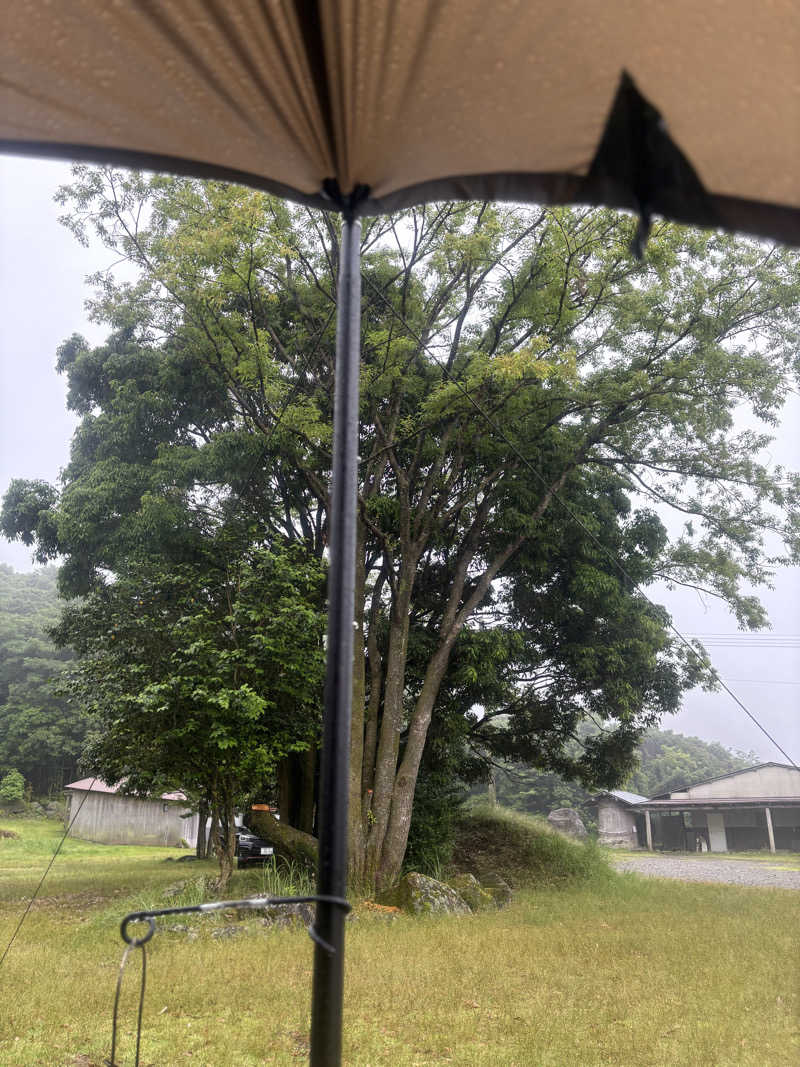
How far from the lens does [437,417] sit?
30.2 feet

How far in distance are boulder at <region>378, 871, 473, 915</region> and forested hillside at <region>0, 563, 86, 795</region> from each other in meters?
15.1

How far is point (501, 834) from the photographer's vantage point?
13555 mm

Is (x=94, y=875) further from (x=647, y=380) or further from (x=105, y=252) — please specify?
(x=647, y=380)

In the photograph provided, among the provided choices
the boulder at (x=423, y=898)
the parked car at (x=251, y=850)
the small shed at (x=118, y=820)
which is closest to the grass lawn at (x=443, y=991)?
the boulder at (x=423, y=898)

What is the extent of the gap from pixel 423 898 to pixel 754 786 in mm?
14960

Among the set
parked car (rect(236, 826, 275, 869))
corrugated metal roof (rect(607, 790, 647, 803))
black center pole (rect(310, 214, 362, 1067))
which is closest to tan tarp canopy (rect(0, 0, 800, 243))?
black center pole (rect(310, 214, 362, 1067))

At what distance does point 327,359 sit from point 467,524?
3042mm

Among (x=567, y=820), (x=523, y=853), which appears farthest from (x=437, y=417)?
(x=567, y=820)

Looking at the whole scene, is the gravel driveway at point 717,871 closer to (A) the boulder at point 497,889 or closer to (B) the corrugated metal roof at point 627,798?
(B) the corrugated metal roof at point 627,798

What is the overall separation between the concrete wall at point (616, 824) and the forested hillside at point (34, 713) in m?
16.7

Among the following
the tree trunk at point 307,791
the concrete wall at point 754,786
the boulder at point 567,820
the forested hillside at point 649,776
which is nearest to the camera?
the tree trunk at point 307,791

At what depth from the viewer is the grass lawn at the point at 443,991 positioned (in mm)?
3822

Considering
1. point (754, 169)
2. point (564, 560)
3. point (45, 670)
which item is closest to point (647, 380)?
point (564, 560)

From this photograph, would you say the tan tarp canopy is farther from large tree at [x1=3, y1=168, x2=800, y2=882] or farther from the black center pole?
large tree at [x1=3, y1=168, x2=800, y2=882]
